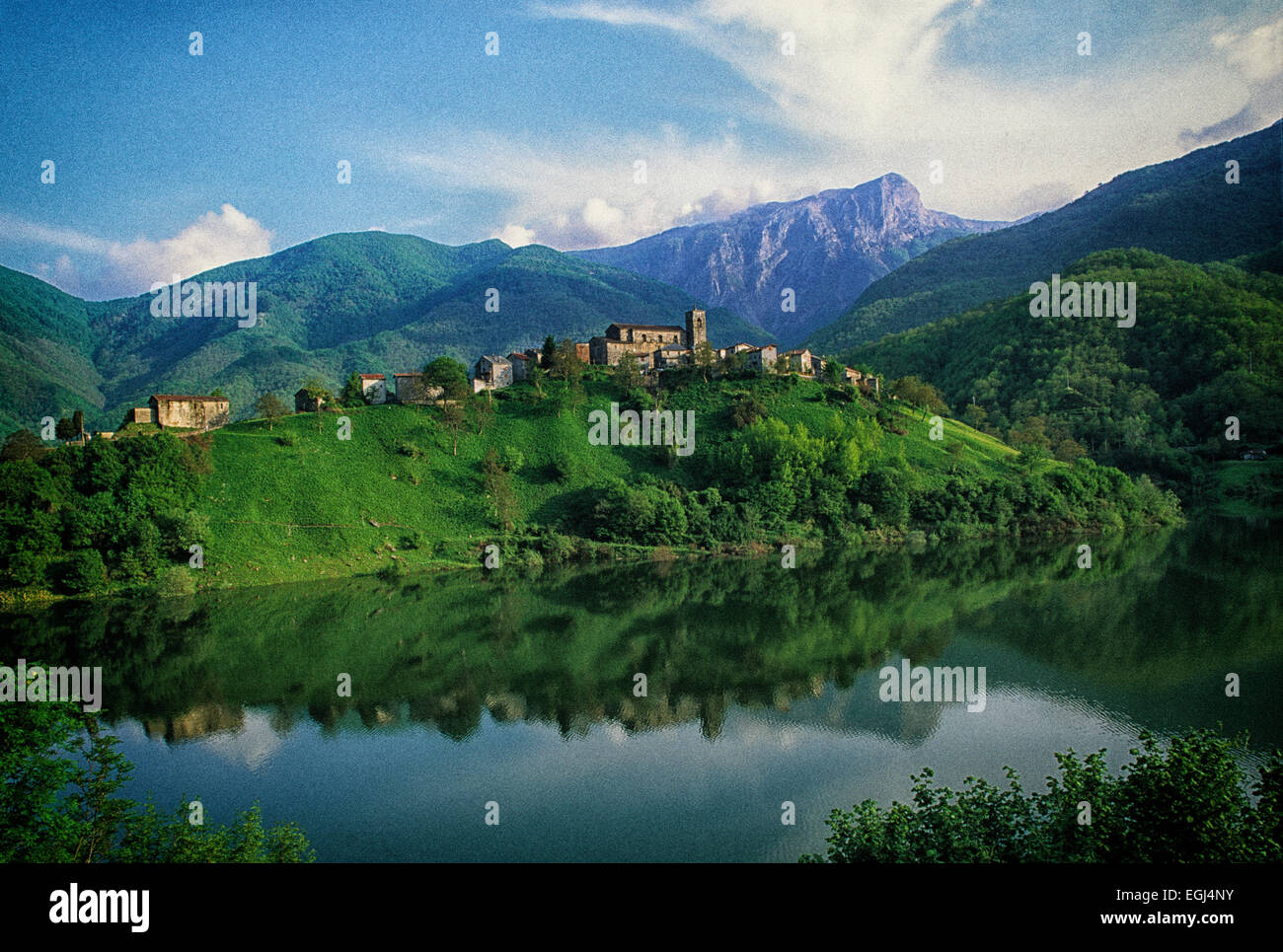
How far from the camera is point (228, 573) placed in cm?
4688

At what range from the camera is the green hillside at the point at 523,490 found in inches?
1822

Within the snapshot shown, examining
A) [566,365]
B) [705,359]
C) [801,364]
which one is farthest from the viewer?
[801,364]

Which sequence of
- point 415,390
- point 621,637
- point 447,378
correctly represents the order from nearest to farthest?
1. point 621,637
2. point 447,378
3. point 415,390

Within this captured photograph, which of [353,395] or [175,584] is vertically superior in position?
[353,395]

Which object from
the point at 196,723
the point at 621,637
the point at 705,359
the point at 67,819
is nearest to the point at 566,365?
the point at 705,359

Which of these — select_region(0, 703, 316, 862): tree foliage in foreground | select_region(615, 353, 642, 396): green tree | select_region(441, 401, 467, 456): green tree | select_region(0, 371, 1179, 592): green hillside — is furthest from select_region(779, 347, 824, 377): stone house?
select_region(0, 703, 316, 862): tree foliage in foreground

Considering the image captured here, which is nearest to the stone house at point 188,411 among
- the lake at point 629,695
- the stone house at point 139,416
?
the stone house at point 139,416

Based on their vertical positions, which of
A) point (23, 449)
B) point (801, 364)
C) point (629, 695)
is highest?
point (801, 364)

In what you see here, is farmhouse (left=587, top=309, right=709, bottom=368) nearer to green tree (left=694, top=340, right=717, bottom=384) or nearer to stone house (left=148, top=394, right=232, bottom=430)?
green tree (left=694, top=340, right=717, bottom=384)

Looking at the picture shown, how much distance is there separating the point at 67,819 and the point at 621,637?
24301 millimetres

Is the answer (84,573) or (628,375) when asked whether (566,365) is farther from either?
(84,573)

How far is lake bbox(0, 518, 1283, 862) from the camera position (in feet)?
63.5

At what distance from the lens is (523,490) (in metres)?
62.2

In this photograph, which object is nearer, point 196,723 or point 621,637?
point 196,723
